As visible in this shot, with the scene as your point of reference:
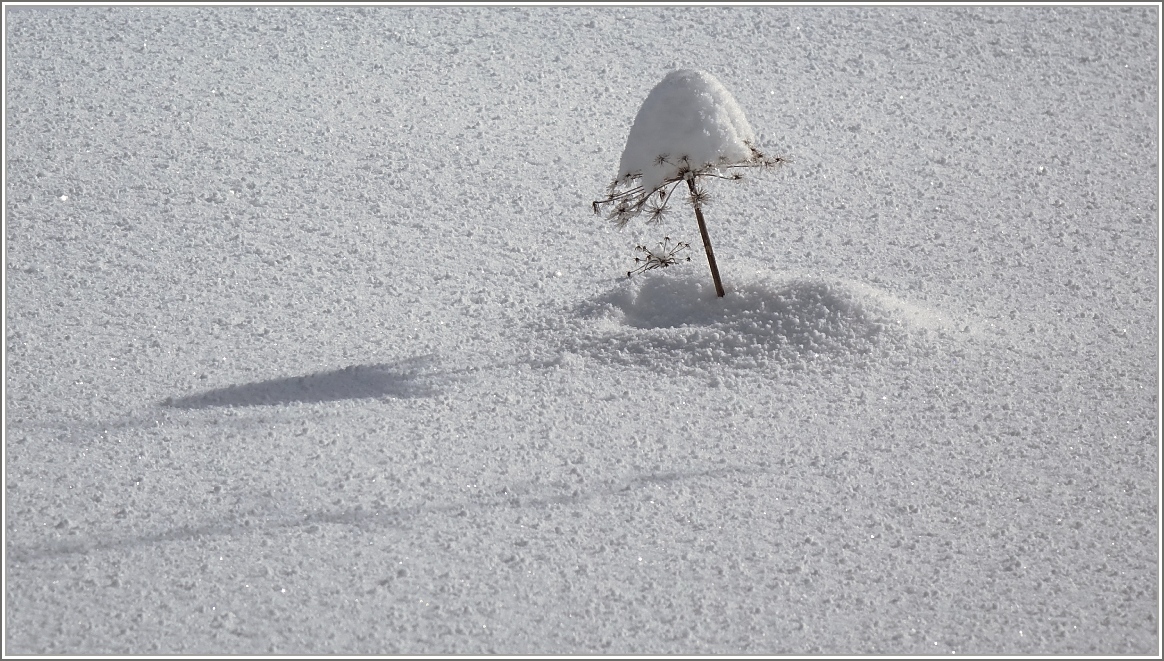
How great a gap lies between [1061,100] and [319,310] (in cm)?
519

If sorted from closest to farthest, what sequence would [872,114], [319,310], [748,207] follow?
1. [319,310]
2. [748,207]
3. [872,114]

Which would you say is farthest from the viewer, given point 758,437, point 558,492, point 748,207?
point 748,207

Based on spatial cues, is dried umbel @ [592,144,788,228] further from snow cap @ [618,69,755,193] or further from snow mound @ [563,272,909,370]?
snow mound @ [563,272,909,370]

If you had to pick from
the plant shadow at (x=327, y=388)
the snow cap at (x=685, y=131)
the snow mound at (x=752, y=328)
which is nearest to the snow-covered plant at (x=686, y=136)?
the snow cap at (x=685, y=131)

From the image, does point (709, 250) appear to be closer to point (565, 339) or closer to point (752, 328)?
point (752, 328)

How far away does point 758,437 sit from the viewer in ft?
15.9

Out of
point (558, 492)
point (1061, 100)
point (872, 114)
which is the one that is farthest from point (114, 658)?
point (1061, 100)

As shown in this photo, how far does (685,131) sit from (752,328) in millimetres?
925

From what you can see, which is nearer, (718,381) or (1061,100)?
(718,381)

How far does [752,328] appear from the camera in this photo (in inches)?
215

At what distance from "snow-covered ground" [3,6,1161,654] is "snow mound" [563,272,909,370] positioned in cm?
2

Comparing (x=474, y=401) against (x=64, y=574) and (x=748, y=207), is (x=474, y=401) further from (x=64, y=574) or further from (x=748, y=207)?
(x=748, y=207)

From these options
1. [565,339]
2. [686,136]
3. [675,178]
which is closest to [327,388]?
[565,339]

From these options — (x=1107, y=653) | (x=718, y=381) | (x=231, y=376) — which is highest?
(x=231, y=376)
